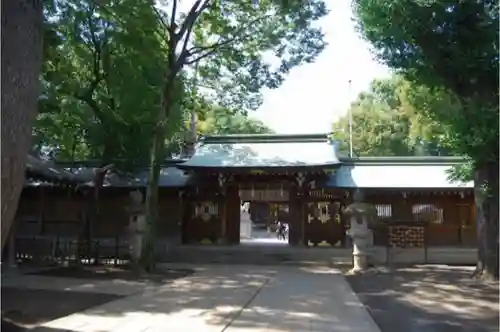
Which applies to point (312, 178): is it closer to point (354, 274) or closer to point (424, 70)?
point (354, 274)

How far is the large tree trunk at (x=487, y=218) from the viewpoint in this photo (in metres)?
12.3

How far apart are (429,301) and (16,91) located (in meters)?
8.26

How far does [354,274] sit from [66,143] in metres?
11.9

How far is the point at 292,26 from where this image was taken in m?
15.2

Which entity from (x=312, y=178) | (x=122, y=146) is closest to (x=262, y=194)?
(x=312, y=178)

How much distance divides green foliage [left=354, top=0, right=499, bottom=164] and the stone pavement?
4.54 metres

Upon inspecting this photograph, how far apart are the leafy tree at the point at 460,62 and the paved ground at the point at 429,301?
5.16 ft

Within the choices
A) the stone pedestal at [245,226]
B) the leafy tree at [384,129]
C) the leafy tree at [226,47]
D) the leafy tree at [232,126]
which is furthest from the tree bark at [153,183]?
the leafy tree at [232,126]

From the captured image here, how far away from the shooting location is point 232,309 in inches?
325

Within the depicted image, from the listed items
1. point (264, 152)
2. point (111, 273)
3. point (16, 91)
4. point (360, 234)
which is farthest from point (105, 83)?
point (16, 91)

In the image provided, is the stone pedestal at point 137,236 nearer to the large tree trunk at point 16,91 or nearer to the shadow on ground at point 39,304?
the shadow on ground at point 39,304

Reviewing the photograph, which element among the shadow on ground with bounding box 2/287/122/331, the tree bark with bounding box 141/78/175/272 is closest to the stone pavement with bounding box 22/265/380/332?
the shadow on ground with bounding box 2/287/122/331

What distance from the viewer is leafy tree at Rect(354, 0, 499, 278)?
36.4 ft

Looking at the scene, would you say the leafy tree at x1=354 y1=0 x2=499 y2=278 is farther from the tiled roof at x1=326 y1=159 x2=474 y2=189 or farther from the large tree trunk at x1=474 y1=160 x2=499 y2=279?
the tiled roof at x1=326 y1=159 x2=474 y2=189
